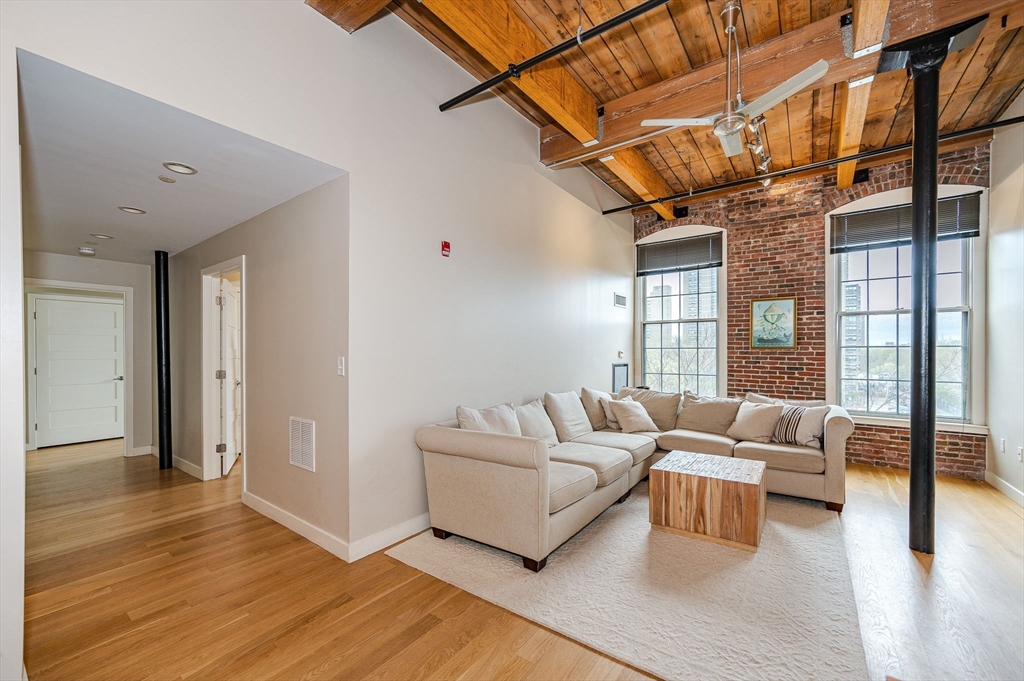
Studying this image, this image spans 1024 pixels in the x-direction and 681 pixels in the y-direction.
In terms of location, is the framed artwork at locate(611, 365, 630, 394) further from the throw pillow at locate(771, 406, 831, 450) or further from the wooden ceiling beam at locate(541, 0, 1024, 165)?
the wooden ceiling beam at locate(541, 0, 1024, 165)

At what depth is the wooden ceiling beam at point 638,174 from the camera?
4895mm

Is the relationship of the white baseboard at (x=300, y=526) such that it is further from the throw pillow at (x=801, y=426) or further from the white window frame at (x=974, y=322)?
the white window frame at (x=974, y=322)

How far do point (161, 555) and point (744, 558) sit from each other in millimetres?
3844

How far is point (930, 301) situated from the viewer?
3.03 metres

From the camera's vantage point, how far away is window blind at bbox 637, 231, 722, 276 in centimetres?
638

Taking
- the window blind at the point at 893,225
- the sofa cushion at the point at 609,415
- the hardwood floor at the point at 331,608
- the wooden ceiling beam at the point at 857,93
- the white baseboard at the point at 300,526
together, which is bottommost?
the hardwood floor at the point at 331,608

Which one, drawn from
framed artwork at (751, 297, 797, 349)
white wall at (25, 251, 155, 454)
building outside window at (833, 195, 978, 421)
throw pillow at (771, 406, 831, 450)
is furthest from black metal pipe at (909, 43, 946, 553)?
white wall at (25, 251, 155, 454)

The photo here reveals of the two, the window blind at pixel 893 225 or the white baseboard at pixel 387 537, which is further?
the window blind at pixel 893 225

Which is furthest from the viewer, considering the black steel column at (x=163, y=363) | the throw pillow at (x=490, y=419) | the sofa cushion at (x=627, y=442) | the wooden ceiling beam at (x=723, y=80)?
the black steel column at (x=163, y=363)

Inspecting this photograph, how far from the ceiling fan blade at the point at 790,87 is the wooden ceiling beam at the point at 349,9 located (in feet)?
7.36

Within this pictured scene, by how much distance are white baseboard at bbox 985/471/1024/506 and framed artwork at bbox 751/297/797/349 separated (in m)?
2.13

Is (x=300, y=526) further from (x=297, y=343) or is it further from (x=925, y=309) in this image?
(x=925, y=309)

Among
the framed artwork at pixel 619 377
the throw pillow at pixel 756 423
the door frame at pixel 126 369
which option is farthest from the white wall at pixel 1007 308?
the door frame at pixel 126 369

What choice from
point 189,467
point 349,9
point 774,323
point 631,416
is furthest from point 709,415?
point 189,467
